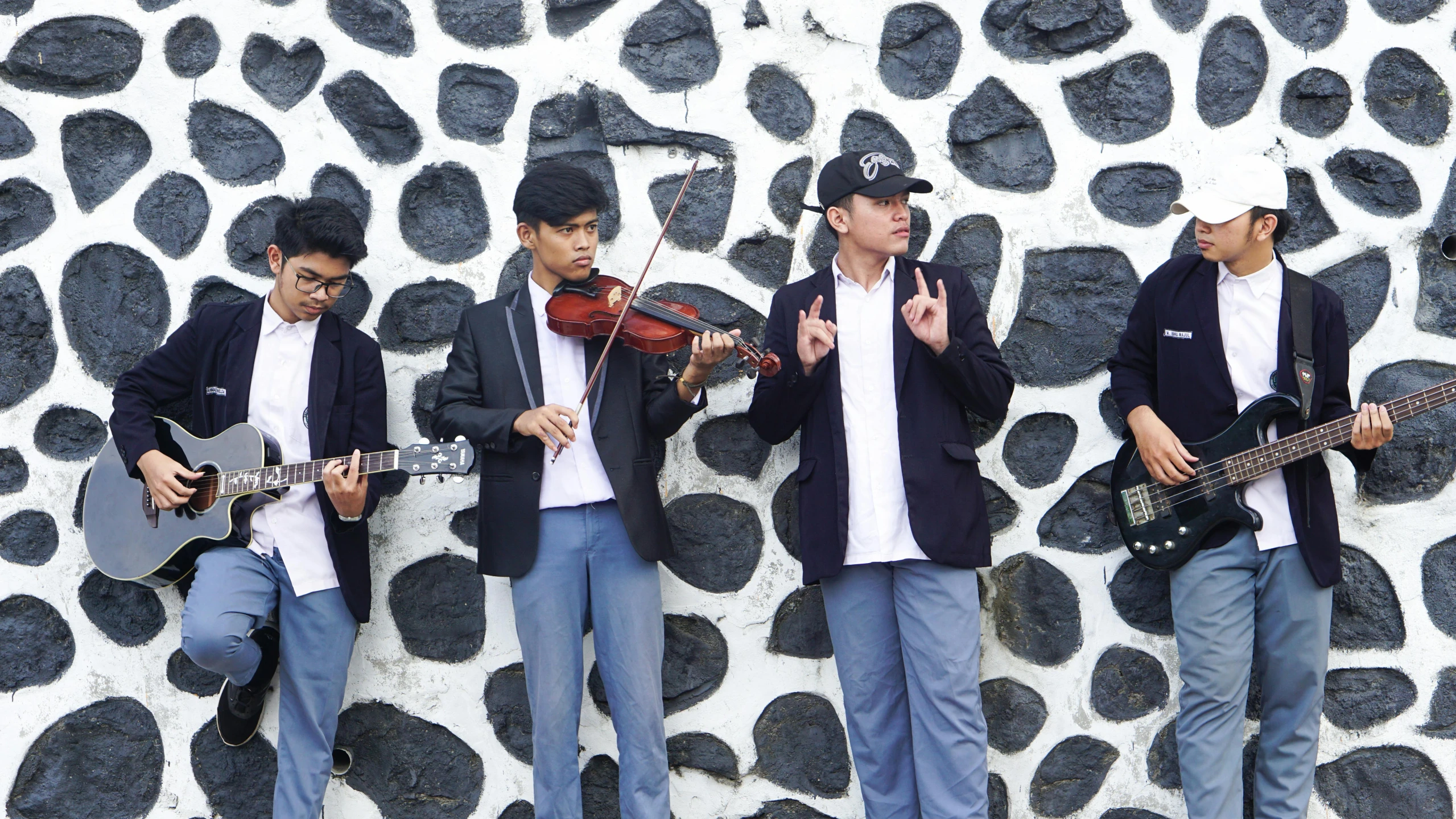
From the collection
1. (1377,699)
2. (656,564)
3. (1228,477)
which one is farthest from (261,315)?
(1377,699)

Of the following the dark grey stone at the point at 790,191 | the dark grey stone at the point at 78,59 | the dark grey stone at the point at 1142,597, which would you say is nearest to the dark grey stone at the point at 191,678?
the dark grey stone at the point at 78,59

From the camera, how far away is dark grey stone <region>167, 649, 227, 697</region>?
11.0ft

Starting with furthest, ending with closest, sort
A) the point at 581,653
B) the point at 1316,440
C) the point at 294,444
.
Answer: the point at 294,444, the point at 581,653, the point at 1316,440

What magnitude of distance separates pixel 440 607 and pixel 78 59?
187 cm

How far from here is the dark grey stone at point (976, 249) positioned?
3.31m

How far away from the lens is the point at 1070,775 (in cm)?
324

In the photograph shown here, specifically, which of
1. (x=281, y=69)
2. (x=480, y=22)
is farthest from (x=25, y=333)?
(x=480, y=22)

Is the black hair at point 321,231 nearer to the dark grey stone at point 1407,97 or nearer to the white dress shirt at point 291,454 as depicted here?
the white dress shirt at point 291,454

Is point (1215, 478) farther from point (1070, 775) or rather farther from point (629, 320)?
point (629, 320)

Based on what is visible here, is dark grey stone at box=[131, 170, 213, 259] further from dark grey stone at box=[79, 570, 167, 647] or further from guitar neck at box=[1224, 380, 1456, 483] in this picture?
guitar neck at box=[1224, 380, 1456, 483]

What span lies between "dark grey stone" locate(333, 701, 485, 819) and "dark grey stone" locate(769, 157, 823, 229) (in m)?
1.71

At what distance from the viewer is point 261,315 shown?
3.19 metres

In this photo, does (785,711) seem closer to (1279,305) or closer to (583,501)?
(583,501)

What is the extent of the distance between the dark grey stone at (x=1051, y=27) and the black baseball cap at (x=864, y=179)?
1.79 feet
